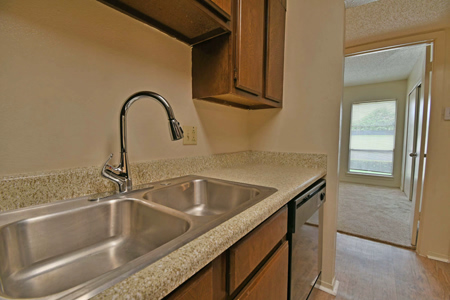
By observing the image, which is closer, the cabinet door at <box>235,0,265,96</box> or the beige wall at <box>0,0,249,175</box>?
the beige wall at <box>0,0,249,175</box>

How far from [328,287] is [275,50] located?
5.97ft

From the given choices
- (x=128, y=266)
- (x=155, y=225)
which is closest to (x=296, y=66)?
(x=155, y=225)

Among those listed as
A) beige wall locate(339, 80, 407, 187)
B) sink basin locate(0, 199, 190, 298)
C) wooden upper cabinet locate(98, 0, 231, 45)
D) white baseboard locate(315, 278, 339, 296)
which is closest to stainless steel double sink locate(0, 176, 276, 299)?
sink basin locate(0, 199, 190, 298)

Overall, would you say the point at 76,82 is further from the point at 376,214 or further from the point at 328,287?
the point at 376,214

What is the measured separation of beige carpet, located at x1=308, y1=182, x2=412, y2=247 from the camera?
2.17 meters

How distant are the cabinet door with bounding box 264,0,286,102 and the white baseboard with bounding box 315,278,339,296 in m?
1.45

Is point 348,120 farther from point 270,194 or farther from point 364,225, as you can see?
point 270,194

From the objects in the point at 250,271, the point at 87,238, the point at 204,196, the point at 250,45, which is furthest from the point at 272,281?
the point at 250,45

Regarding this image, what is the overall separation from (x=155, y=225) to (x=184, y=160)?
56cm

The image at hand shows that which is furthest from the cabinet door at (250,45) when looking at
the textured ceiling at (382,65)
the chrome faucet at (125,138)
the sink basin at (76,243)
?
the textured ceiling at (382,65)

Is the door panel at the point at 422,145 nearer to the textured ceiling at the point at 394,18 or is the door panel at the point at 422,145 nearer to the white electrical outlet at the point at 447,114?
the white electrical outlet at the point at 447,114

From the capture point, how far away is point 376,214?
2.71 meters

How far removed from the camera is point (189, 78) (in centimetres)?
120

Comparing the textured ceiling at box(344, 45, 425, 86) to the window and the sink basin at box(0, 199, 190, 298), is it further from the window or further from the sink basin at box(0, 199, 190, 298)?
the sink basin at box(0, 199, 190, 298)
